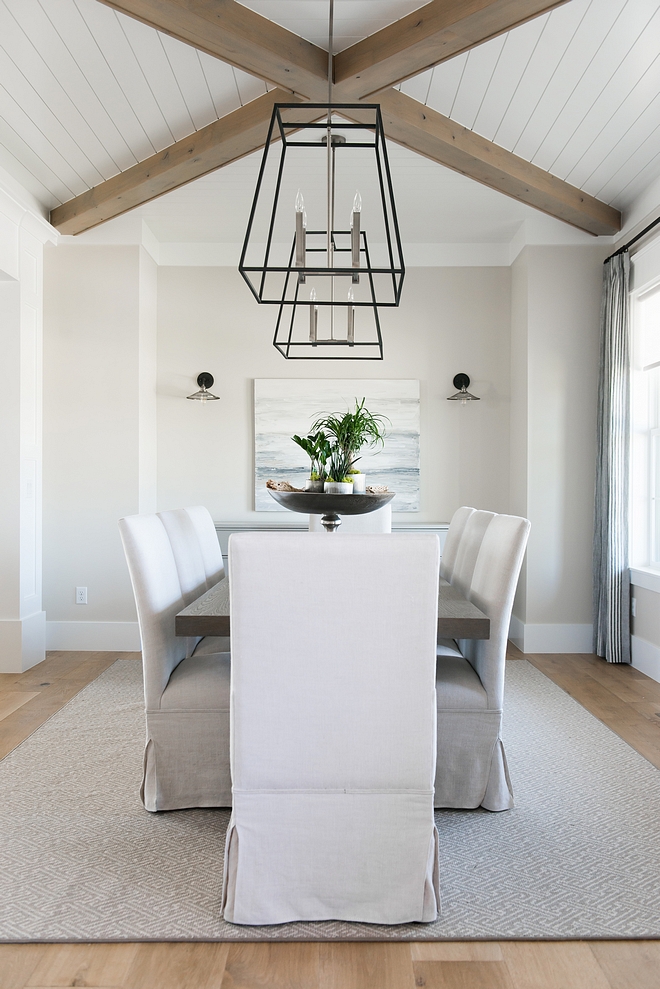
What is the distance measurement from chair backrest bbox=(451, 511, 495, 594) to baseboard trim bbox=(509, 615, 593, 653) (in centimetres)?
171

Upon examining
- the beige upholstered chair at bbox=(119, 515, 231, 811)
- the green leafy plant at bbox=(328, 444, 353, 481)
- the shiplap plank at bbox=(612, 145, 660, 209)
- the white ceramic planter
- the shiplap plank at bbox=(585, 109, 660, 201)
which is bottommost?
the beige upholstered chair at bbox=(119, 515, 231, 811)

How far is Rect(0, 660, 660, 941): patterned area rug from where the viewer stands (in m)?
1.67

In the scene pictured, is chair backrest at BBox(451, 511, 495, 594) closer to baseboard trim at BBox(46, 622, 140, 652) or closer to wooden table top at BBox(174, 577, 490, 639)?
wooden table top at BBox(174, 577, 490, 639)

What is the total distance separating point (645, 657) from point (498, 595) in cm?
229

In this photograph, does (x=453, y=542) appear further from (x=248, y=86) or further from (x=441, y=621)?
(x=248, y=86)

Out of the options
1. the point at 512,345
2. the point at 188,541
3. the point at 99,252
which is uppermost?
the point at 99,252

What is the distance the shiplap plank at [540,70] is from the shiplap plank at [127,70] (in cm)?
169

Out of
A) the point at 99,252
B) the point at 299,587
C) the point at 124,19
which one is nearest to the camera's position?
the point at 299,587

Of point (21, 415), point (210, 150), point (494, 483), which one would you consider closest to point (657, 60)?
point (210, 150)

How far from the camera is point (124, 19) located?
2789 millimetres

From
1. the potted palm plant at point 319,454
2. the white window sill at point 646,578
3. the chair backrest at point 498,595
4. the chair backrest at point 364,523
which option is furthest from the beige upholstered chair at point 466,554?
the white window sill at point 646,578

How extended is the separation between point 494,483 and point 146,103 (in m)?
3.11

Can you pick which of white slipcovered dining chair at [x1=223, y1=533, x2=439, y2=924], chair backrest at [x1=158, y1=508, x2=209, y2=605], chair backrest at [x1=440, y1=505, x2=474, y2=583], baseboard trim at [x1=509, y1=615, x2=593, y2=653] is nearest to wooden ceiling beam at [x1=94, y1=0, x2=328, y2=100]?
chair backrest at [x1=158, y1=508, x2=209, y2=605]

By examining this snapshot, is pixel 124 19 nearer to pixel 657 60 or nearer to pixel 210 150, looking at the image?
pixel 210 150
